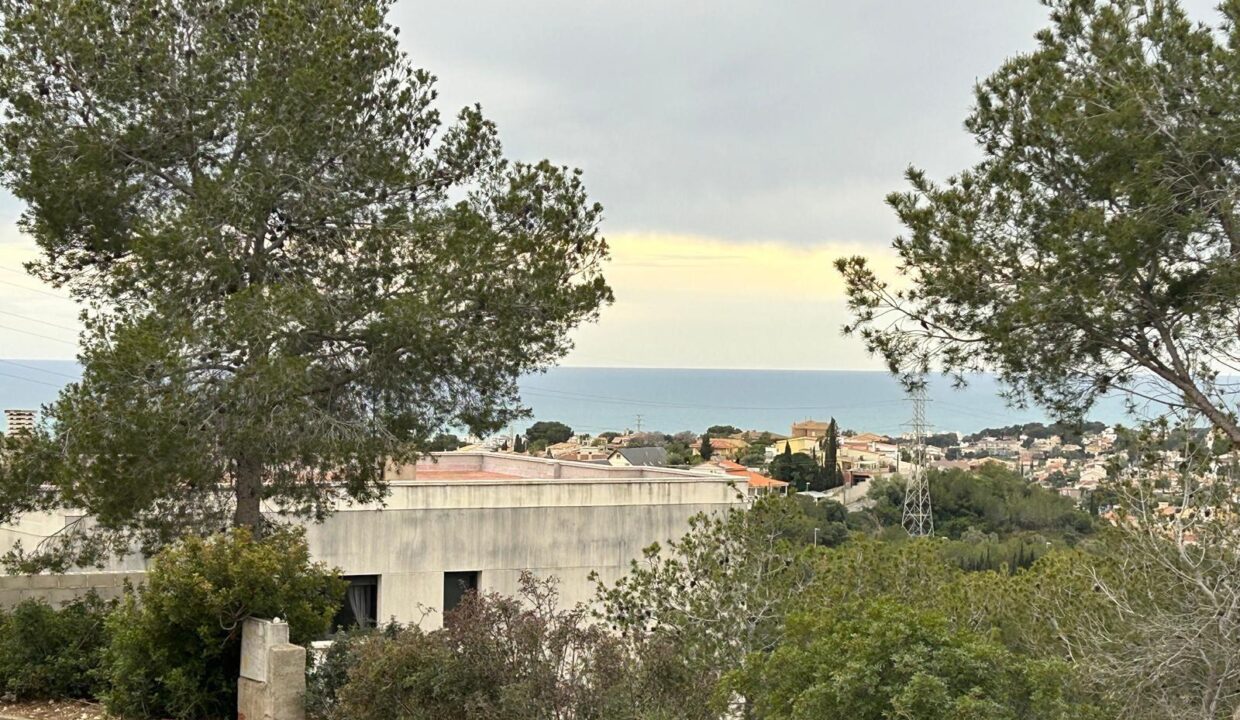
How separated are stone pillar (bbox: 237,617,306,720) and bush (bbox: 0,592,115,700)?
1950 millimetres

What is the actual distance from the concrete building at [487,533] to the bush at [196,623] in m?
12.3

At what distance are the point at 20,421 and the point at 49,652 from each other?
5067 millimetres

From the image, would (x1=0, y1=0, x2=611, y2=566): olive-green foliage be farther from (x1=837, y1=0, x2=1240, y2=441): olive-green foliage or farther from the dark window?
the dark window

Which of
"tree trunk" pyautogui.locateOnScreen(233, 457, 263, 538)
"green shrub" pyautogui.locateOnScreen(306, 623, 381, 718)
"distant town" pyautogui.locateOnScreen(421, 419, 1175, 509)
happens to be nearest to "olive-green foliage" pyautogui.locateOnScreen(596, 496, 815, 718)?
"distant town" pyautogui.locateOnScreen(421, 419, 1175, 509)

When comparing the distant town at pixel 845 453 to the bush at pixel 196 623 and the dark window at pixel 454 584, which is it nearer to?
the dark window at pixel 454 584

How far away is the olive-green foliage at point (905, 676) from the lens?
6156mm

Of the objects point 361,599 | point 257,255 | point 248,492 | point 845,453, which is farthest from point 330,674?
point 845,453

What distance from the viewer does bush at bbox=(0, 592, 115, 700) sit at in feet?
34.9

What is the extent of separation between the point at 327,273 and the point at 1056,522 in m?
31.7

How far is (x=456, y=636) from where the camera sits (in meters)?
8.34

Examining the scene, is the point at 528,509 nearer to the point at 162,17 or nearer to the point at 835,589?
the point at 162,17

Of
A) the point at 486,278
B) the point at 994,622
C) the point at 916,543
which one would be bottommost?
the point at 994,622

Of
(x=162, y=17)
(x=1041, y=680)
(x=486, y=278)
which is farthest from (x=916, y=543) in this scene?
(x=162, y=17)

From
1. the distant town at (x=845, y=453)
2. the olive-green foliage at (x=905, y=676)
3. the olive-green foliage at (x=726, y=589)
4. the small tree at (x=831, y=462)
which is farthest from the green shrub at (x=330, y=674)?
the small tree at (x=831, y=462)
